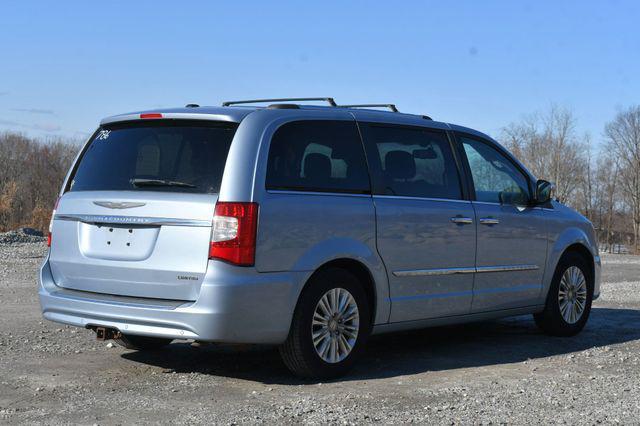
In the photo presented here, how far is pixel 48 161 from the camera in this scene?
65688 mm

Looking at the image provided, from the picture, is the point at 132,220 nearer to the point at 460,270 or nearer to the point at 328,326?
the point at 328,326

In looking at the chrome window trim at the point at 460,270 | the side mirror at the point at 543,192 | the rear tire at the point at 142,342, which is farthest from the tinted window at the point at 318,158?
the side mirror at the point at 543,192

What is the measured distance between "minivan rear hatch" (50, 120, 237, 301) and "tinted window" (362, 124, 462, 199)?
4.45 ft

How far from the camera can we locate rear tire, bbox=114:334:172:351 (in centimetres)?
727

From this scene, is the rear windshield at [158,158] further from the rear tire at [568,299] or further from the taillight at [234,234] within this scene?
the rear tire at [568,299]

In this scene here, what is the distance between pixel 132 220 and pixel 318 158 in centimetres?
140

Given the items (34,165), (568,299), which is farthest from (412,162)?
(34,165)

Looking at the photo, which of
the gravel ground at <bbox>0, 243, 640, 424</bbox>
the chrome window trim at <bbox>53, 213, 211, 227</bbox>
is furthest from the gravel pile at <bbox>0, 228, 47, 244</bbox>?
the chrome window trim at <bbox>53, 213, 211, 227</bbox>

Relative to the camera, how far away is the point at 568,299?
877 cm

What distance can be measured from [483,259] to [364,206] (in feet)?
5.30

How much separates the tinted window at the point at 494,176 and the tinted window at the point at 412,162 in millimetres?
321

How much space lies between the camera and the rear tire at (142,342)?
7.27 m

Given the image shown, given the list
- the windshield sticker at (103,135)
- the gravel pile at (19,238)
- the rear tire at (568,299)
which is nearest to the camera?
the windshield sticker at (103,135)

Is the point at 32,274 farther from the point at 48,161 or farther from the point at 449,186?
the point at 48,161
